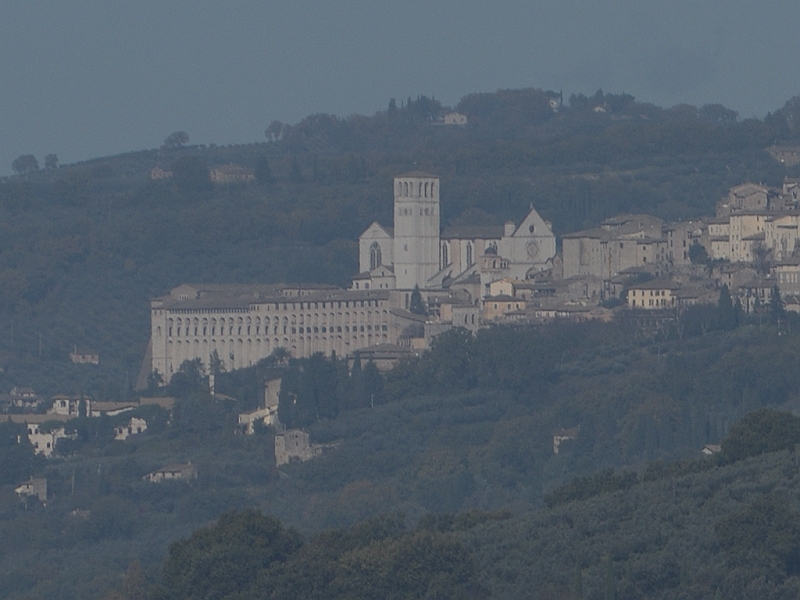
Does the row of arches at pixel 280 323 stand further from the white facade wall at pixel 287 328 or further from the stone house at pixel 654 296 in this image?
the stone house at pixel 654 296

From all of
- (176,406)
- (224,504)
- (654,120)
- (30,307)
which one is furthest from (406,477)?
(654,120)

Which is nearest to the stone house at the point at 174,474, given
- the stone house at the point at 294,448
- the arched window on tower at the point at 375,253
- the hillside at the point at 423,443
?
the hillside at the point at 423,443

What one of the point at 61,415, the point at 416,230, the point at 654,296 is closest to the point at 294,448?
the point at 61,415

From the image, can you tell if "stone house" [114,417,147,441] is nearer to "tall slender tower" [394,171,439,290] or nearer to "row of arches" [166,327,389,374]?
"row of arches" [166,327,389,374]

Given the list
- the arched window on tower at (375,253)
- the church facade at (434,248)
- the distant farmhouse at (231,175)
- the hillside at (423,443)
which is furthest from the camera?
the distant farmhouse at (231,175)

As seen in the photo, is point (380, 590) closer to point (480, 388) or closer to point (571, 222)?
point (480, 388)
